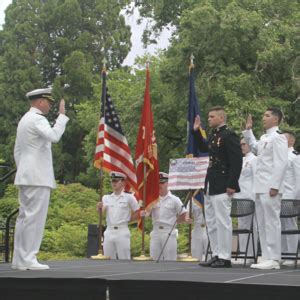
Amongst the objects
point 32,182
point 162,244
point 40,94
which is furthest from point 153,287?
point 162,244

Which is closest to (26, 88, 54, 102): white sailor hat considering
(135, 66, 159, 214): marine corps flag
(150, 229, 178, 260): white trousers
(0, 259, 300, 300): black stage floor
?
(0, 259, 300, 300): black stage floor

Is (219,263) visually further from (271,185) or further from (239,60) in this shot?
(239,60)

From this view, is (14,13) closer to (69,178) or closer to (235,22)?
(69,178)

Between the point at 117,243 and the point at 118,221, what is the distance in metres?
0.37

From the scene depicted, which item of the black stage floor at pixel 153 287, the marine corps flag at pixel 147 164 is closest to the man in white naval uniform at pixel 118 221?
the marine corps flag at pixel 147 164

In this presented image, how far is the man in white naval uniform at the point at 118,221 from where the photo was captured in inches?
490

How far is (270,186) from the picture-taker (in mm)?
9438

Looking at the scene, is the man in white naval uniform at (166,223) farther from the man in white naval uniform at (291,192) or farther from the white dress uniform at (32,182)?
the white dress uniform at (32,182)

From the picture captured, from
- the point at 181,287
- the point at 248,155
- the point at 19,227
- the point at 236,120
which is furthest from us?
the point at 236,120

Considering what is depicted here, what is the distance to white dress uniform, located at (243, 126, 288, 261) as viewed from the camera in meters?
9.41

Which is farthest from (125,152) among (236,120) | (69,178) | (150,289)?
(69,178)

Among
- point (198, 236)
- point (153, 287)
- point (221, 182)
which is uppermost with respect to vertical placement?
point (221, 182)

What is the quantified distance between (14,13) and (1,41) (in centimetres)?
220

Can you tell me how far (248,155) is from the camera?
1202 centimetres
